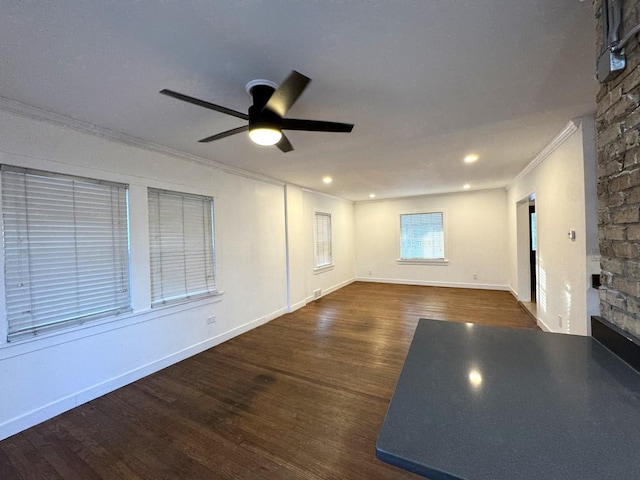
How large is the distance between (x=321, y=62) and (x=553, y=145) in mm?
2941

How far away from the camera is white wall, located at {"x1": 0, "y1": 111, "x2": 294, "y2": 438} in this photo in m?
2.08

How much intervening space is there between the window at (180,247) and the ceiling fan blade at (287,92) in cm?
204

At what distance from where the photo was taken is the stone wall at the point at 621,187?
1003 millimetres

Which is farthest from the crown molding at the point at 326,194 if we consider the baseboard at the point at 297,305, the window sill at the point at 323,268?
the baseboard at the point at 297,305

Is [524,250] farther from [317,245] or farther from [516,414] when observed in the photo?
[516,414]

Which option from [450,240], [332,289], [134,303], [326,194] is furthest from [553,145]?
[332,289]

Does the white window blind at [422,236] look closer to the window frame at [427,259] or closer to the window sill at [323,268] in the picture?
the window frame at [427,259]

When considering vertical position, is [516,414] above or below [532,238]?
below

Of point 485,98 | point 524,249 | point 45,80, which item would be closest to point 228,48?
point 45,80

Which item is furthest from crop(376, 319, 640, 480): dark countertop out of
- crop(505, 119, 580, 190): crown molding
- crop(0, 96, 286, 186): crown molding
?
crop(0, 96, 286, 186): crown molding

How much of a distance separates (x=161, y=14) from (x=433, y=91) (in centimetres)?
170

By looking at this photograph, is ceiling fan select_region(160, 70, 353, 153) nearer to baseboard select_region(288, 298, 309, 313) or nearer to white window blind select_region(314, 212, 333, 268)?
baseboard select_region(288, 298, 309, 313)

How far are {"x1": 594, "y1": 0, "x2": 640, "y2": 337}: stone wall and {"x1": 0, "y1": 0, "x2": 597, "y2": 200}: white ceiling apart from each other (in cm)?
47

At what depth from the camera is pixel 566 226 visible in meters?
2.85
